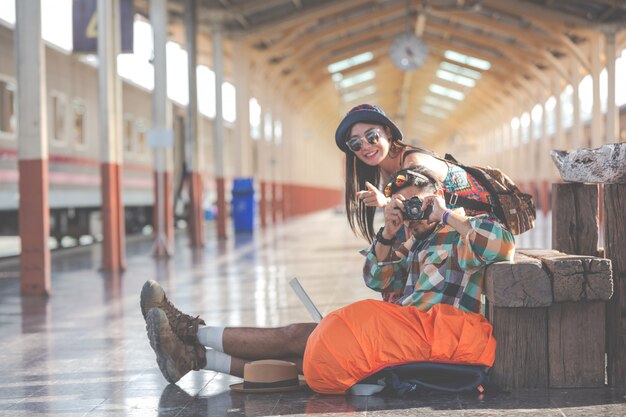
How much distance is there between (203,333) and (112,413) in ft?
2.32

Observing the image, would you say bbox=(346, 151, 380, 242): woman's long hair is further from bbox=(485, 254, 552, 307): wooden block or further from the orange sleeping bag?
bbox=(485, 254, 552, 307): wooden block

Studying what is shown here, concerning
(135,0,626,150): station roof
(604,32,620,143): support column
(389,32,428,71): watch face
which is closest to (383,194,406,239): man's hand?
(135,0,626,150): station roof

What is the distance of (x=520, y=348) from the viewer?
450 centimetres

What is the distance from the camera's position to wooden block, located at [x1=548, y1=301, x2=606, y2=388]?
4.52m

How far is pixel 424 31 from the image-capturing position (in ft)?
96.7

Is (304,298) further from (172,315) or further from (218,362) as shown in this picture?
(172,315)

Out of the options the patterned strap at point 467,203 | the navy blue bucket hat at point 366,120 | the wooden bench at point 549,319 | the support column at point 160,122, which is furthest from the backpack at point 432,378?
the support column at point 160,122

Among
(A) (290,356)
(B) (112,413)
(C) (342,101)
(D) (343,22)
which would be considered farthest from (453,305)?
(C) (342,101)

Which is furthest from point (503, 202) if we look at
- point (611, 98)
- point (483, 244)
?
point (611, 98)

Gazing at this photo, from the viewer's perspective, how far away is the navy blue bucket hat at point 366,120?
4.73 meters

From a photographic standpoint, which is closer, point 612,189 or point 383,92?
point 612,189

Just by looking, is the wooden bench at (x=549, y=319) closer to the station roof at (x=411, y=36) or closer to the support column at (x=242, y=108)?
the station roof at (x=411, y=36)

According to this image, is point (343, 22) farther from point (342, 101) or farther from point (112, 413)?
point (112, 413)

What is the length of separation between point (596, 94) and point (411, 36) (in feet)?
14.8
